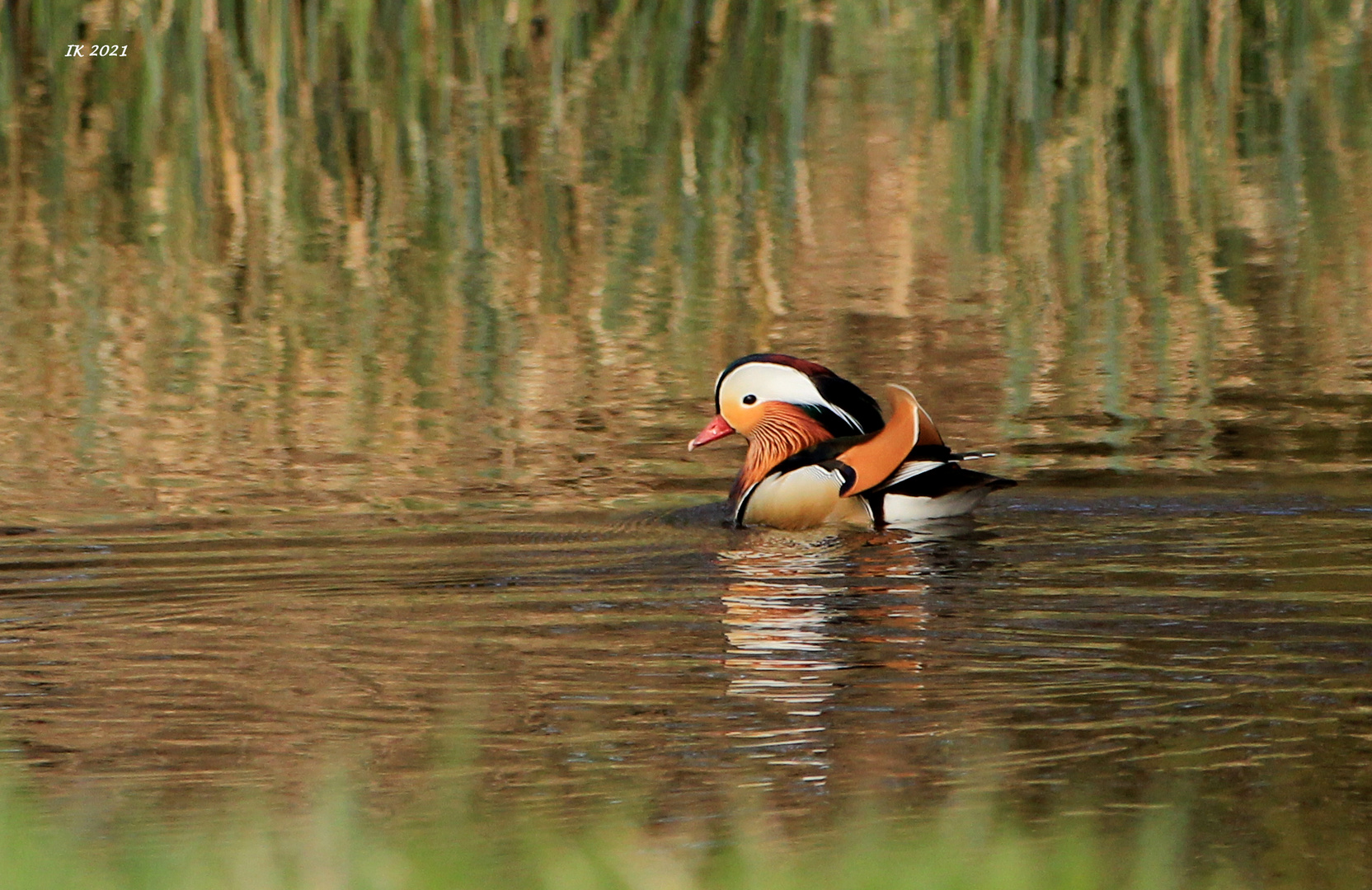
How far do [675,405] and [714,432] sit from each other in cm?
96

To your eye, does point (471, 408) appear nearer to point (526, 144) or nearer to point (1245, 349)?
point (1245, 349)

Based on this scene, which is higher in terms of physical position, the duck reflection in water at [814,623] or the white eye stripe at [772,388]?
the white eye stripe at [772,388]

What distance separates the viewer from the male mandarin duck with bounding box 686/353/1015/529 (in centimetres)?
724

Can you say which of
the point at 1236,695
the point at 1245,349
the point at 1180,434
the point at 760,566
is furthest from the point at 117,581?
the point at 1245,349

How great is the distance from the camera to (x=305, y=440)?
27.9 feet

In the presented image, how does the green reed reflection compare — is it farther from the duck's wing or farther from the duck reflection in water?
the duck reflection in water

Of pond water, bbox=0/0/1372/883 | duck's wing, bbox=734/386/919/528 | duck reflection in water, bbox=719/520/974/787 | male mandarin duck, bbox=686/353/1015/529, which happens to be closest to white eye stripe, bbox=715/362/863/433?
male mandarin duck, bbox=686/353/1015/529

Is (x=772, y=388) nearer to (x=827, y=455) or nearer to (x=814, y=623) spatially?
(x=827, y=455)

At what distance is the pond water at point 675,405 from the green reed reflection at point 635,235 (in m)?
0.05

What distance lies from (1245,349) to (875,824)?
6.15 metres

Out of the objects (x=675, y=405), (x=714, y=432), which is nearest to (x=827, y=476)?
(x=714, y=432)

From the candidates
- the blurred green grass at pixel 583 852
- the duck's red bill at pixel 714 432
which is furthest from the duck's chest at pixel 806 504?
the blurred green grass at pixel 583 852

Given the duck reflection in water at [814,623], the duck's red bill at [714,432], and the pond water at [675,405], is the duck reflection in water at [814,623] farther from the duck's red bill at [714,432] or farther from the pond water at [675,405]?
the duck's red bill at [714,432]

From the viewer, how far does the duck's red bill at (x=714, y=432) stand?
8.11 metres
